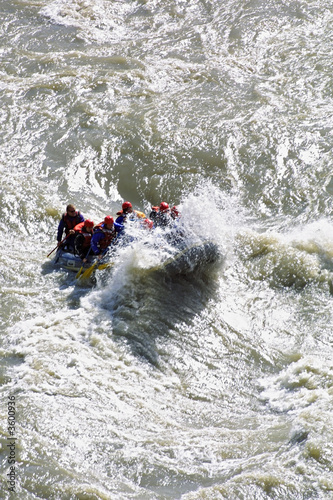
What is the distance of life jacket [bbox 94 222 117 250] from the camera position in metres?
8.55

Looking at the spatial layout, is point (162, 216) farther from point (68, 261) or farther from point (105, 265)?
point (68, 261)

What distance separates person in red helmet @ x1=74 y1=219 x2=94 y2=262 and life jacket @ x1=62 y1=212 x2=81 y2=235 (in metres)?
0.18

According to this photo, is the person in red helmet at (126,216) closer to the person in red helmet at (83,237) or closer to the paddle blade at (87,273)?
the person in red helmet at (83,237)

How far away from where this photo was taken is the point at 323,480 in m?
4.64

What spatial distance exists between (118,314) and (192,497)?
3172 mm

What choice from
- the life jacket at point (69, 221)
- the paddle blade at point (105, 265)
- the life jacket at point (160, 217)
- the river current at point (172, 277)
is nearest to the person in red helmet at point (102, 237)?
the paddle blade at point (105, 265)

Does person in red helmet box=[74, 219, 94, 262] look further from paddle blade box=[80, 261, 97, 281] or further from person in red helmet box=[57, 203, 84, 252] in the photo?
paddle blade box=[80, 261, 97, 281]

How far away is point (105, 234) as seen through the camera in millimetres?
8562

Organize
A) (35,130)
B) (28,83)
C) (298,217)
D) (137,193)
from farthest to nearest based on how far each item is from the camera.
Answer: (28,83), (35,130), (137,193), (298,217)

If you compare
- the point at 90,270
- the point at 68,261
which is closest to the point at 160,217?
the point at 90,270

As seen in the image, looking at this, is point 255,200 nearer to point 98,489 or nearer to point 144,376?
point 144,376

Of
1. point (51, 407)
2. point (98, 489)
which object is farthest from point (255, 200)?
point (98, 489)

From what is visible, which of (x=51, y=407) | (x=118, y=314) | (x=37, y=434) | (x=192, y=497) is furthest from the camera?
(x=118, y=314)

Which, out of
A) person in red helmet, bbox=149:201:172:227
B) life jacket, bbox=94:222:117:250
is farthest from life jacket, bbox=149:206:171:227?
life jacket, bbox=94:222:117:250
